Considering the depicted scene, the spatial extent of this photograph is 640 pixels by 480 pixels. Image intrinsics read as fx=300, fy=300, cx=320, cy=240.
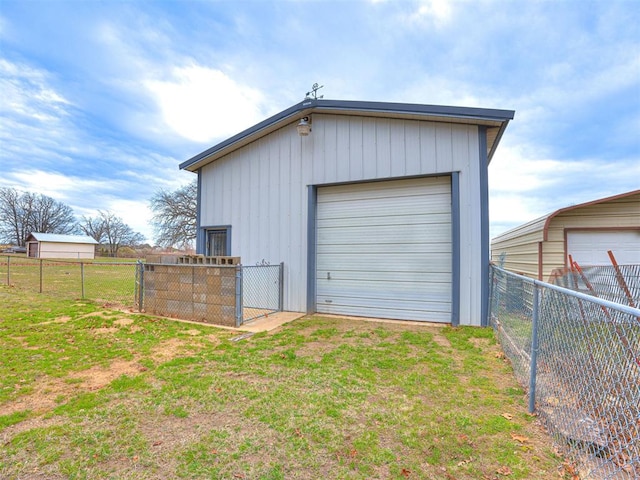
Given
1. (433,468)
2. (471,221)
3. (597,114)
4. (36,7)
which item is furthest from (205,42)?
(597,114)

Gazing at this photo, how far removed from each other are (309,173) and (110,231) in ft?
205

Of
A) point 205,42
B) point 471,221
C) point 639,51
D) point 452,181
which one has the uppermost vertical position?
point 205,42

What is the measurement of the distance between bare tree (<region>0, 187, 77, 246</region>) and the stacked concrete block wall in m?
60.0

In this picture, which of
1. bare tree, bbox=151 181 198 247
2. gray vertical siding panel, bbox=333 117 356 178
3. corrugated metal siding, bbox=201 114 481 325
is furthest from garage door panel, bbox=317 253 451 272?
bare tree, bbox=151 181 198 247

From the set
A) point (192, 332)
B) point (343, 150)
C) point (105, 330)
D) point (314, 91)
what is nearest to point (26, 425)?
point (192, 332)

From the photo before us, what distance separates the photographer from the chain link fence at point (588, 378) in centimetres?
166

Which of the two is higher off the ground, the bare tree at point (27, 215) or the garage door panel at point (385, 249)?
the bare tree at point (27, 215)

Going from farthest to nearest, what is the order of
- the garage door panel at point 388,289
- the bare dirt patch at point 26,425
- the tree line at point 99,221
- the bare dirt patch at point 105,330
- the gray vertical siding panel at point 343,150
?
the tree line at point 99,221 < the gray vertical siding panel at point 343,150 < the garage door panel at point 388,289 < the bare dirt patch at point 105,330 < the bare dirt patch at point 26,425

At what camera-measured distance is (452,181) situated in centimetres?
604

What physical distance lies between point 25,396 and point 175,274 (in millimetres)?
3785

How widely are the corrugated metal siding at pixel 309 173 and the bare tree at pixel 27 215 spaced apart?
5925 centimetres

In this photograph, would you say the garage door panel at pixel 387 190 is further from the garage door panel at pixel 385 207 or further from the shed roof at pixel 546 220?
the shed roof at pixel 546 220

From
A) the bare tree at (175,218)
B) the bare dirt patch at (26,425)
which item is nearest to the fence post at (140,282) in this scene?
the bare dirt patch at (26,425)

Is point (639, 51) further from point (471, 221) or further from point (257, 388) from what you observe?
point (257, 388)
